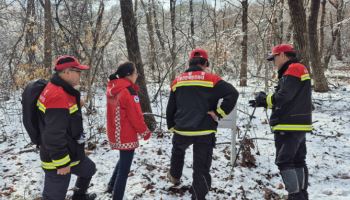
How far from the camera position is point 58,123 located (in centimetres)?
345

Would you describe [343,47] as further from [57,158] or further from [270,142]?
[57,158]

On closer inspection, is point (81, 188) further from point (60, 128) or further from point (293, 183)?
point (293, 183)

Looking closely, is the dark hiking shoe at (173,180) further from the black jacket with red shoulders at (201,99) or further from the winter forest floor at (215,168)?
the black jacket with red shoulders at (201,99)

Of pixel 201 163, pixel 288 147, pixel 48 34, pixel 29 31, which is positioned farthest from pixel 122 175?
pixel 29 31

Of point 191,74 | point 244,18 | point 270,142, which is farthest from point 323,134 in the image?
point 244,18

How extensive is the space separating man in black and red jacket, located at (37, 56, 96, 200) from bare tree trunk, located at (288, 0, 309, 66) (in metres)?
7.25

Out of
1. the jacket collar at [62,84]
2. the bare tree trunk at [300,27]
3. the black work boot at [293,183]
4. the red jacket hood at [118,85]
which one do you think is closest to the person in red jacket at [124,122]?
the red jacket hood at [118,85]

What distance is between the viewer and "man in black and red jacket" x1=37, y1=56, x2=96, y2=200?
344 centimetres

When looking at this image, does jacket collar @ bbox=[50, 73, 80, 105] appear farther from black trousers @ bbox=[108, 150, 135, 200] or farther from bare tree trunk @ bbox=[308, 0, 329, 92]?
bare tree trunk @ bbox=[308, 0, 329, 92]

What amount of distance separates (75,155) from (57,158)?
348mm

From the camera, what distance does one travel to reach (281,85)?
443 centimetres

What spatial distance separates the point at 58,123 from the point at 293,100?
3.03 metres

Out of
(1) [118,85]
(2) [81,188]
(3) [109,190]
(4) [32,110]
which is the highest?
(1) [118,85]

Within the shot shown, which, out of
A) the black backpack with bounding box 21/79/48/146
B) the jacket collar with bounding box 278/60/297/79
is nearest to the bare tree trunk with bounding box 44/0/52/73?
the black backpack with bounding box 21/79/48/146
